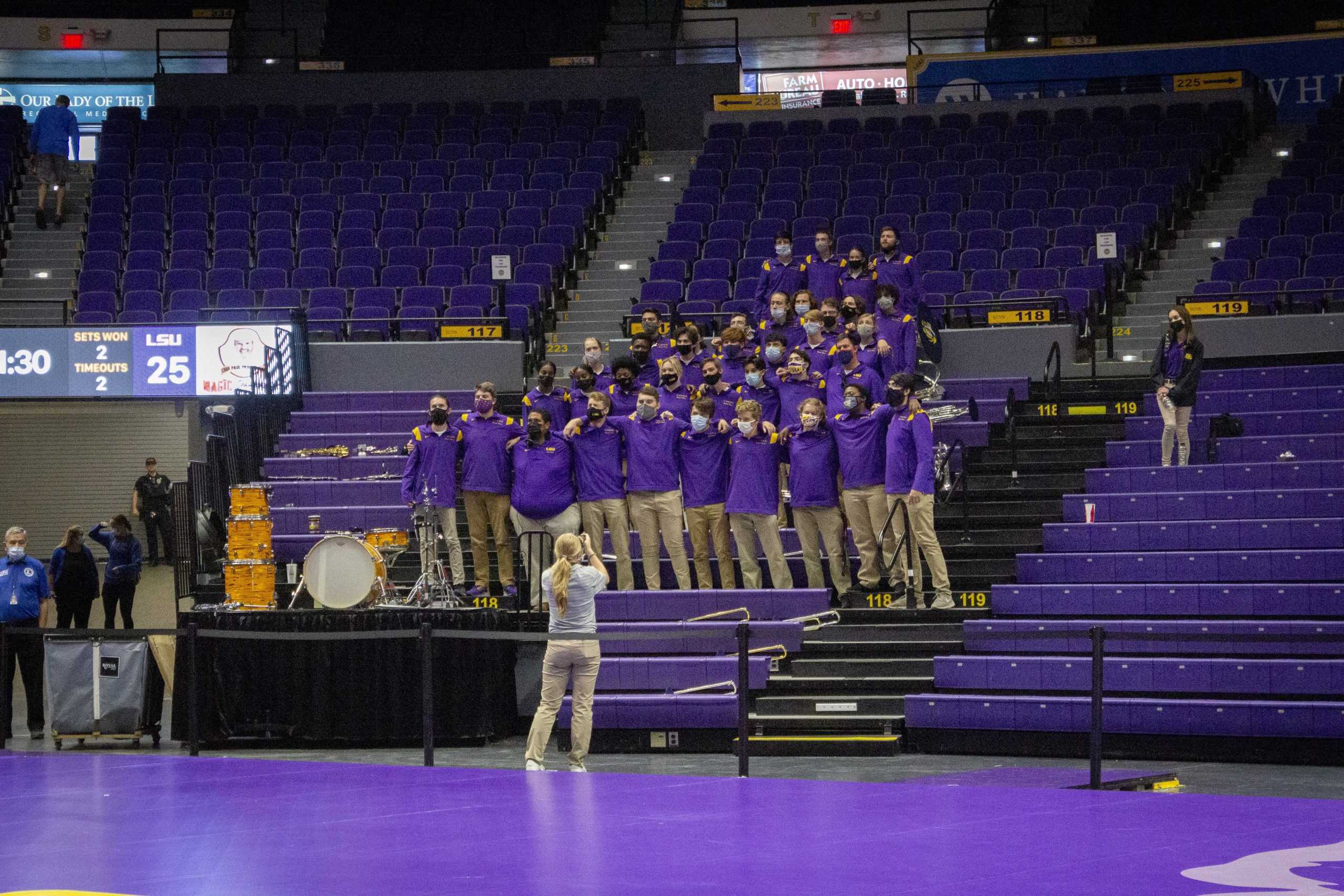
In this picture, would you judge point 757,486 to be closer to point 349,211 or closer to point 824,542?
point 824,542

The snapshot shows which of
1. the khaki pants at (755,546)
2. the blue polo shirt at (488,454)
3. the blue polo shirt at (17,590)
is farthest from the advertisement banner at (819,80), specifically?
the blue polo shirt at (17,590)

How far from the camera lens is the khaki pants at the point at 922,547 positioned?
13.9 m

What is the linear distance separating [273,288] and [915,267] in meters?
9.82

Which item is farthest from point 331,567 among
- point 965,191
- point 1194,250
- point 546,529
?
point 1194,250

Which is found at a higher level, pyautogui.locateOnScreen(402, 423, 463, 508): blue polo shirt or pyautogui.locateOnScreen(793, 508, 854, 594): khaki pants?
pyautogui.locateOnScreen(402, 423, 463, 508): blue polo shirt

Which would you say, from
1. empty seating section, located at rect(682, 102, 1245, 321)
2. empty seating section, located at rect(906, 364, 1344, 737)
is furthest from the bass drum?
empty seating section, located at rect(682, 102, 1245, 321)

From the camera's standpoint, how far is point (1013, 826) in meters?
8.16

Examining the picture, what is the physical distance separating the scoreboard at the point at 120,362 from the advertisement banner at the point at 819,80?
1477 cm

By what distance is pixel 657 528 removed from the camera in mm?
15250

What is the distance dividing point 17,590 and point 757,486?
262 inches

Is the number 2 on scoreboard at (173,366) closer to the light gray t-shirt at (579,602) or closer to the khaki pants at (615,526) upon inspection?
the khaki pants at (615,526)

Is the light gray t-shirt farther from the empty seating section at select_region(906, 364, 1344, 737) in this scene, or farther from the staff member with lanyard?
the empty seating section at select_region(906, 364, 1344, 737)

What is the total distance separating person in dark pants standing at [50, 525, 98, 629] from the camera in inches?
656

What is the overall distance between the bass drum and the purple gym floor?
3515mm
